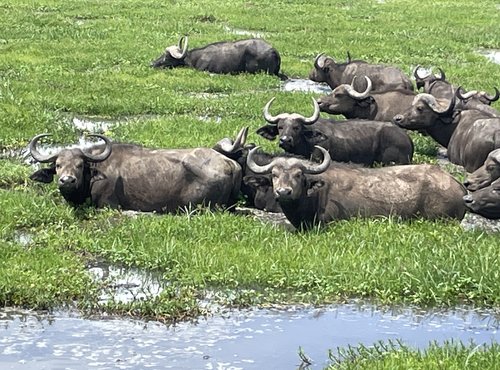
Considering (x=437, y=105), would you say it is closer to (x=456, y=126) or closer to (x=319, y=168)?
(x=456, y=126)

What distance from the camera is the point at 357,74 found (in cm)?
1903

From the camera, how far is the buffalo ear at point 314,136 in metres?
12.7

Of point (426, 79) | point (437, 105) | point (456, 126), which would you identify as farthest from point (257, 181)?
point (426, 79)

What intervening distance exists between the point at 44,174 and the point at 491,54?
625 inches

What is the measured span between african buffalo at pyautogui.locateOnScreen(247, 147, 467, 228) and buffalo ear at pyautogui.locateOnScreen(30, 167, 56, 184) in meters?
2.18

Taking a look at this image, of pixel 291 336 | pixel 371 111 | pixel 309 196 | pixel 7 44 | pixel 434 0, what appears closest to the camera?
pixel 291 336

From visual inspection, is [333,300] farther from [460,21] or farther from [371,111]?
[460,21]

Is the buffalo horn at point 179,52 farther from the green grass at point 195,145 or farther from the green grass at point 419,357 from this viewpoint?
the green grass at point 419,357

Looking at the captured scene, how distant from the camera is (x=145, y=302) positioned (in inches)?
321

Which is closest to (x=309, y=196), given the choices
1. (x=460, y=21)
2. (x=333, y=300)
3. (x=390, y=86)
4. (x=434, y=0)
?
(x=333, y=300)

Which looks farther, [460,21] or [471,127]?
[460,21]

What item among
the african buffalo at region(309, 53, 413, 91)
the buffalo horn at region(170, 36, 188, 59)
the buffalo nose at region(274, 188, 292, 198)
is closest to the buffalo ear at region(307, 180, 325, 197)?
the buffalo nose at region(274, 188, 292, 198)

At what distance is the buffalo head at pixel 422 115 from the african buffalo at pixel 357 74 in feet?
10.4

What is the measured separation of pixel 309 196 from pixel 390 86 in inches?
312
